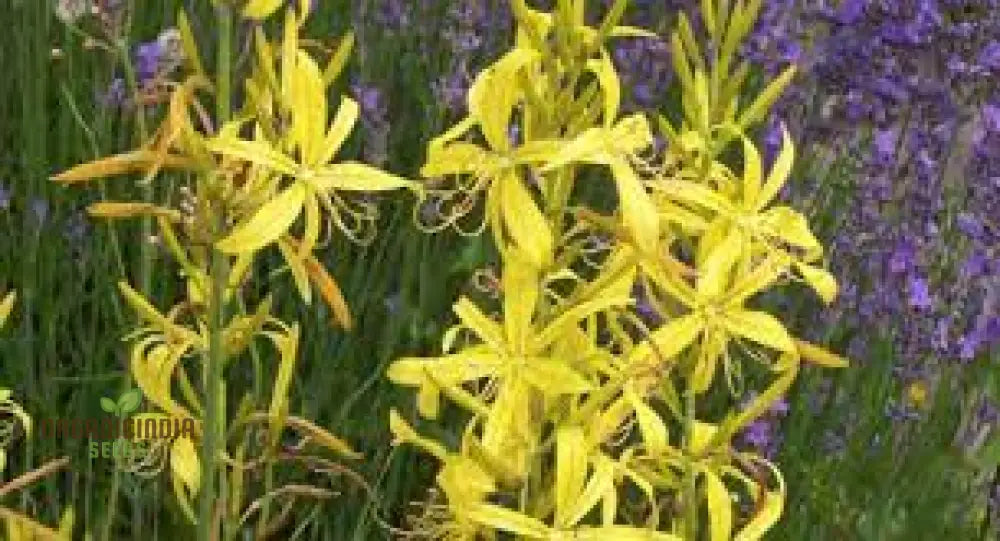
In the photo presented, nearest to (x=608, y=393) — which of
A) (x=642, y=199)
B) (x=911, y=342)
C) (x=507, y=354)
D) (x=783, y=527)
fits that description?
(x=507, y=354)

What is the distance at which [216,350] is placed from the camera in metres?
1.82

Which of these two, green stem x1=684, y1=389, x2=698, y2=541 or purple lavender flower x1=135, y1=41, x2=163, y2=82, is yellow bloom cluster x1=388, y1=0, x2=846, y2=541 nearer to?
green stem x1=684, y1=389, x2=698, y2=541

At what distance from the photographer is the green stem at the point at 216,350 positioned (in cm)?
174

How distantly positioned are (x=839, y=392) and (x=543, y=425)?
7.07ft

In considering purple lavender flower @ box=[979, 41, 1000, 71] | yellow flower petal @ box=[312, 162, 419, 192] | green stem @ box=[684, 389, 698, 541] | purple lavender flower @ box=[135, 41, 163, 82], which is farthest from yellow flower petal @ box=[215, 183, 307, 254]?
purple lavender flower @ box=[979, 41, 1000, 71]

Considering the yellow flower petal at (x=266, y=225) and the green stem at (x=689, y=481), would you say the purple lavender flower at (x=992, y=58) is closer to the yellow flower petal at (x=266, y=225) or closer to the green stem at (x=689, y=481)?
the green stem at (x=689, y=481)

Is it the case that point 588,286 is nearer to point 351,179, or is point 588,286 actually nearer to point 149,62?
point 351,179

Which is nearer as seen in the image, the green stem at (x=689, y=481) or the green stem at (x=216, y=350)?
the green stem at (x=216, y=350)

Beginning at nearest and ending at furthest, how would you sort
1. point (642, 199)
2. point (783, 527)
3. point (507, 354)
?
point (642, 199) < point (507, 354) < point (783, 527)

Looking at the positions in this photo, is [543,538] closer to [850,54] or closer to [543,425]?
[543,425]

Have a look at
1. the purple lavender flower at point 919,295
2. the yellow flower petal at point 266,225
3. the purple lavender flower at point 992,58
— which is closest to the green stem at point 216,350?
the yellow flower petal at point 266,225

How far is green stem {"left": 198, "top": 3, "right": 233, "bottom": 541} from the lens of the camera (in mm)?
1739

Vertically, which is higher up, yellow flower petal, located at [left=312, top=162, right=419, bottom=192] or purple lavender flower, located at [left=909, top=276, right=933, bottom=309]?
yellow flower petal, located at [left=312, top=162, right=419, bottom=192]

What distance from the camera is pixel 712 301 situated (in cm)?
190
